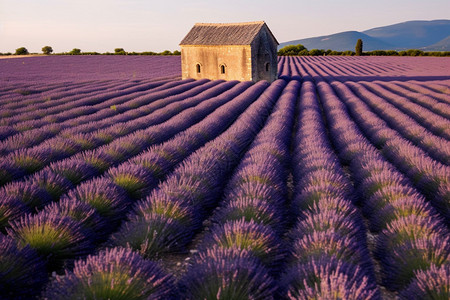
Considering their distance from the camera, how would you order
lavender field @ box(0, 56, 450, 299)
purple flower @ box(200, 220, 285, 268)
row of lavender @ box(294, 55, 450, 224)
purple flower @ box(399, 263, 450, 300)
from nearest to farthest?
purple flower @ box(399, 263, 450, 300) < lavender field @ box(0, 56, 450, 299) < purple flower @ box(200, 220, 285, 268) < row of lavender @ box(294, 55, 450, 224)

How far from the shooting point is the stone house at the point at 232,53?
71.4ft

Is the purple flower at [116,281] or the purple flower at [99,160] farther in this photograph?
the purple flower at [99,160]

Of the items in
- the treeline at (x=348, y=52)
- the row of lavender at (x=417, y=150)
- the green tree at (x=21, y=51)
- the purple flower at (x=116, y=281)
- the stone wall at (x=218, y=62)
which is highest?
the green tree at (x=21, y=51)

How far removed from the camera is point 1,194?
10.9 feet

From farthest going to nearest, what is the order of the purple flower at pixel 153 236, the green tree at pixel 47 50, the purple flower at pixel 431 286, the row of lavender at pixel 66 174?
the green tree at pixel 47 50 < the row of lavender at pixel 66 174 < the purple flower at pixel 153 236 < the purple flower at pixel 431 286

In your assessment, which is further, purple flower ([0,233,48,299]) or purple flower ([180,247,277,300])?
purple flower ([0,233,48,299])

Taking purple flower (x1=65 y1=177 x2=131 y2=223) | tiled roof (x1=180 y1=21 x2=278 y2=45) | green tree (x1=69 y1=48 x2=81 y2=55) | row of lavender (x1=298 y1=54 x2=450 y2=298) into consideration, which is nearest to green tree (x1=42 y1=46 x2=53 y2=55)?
green tree (x1=69 y1=48 x2=81 y2=55)

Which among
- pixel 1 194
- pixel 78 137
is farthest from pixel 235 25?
pixel 1 194

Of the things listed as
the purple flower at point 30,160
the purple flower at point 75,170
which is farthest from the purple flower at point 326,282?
the purple flower at point 30,160

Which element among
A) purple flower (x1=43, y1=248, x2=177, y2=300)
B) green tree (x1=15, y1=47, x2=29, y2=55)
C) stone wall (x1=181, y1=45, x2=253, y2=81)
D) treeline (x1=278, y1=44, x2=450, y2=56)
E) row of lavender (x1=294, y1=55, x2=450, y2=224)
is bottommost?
row of lavender (x1=294, y1=55, x2=450, y2=224)

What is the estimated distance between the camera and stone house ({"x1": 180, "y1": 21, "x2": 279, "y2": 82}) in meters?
21.8

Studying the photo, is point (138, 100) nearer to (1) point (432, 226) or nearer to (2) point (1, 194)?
(2) point (1, 194)

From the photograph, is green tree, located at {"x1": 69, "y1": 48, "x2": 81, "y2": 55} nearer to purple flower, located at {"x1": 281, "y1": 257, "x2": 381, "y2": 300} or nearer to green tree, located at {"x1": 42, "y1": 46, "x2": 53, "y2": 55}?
green tree, located at {"x1": 42, "y1": 46, "x2": 53, "y2": 55}

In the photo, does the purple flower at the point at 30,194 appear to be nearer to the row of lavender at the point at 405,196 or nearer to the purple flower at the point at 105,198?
the purple flower at the point at 105,198
